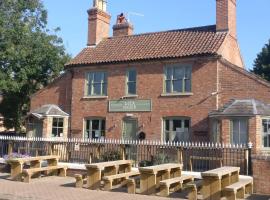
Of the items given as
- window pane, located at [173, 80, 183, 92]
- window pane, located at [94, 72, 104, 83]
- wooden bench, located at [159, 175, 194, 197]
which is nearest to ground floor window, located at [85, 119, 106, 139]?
window pane, located at [94, 72, 104, 83]

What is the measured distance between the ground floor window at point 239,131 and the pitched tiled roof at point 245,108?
14.2 inches

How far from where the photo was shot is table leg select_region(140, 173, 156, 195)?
12047 millimetres

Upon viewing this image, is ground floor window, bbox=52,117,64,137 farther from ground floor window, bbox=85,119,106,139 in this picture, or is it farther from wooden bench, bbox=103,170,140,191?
wooden bench, bbox=103,170,140,191

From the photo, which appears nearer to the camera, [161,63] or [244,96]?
[244,96]

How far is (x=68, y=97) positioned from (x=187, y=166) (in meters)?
9.97

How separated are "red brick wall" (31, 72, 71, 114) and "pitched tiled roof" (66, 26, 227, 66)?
155 cm

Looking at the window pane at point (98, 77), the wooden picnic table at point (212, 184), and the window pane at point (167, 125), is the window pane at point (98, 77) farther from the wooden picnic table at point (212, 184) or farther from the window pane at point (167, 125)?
the wooden picnic table at point (212, 184)

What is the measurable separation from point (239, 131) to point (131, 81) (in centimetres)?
702

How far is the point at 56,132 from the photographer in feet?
77.2

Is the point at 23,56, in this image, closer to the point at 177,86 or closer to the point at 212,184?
the point at 177,86

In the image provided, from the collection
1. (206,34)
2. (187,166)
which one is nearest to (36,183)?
(187,166)

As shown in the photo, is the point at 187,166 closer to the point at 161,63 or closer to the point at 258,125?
the point at 258,125

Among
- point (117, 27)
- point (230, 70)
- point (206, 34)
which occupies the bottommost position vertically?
point (230, 70)

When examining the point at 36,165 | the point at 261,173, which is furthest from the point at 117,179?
the point at 261,173
